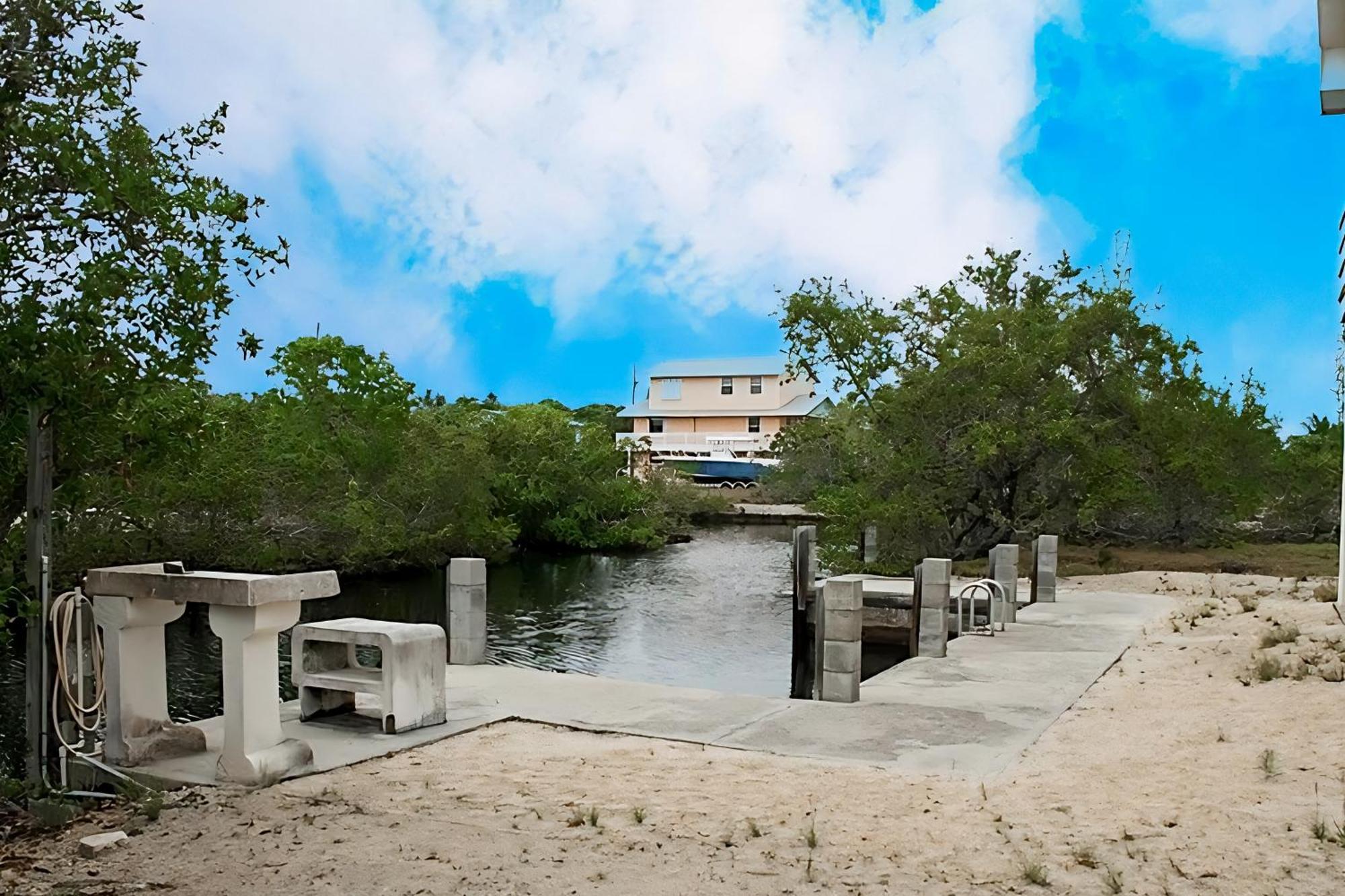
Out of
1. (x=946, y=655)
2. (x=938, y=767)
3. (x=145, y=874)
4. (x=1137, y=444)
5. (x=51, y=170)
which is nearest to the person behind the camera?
(x=145, y=874)

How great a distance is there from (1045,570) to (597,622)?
8.83 meters

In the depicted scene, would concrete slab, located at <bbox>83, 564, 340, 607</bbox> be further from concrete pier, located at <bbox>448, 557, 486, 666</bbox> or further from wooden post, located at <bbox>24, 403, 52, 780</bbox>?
concrete pier, located at <bbox>448, 557, 486, 666</bbox>

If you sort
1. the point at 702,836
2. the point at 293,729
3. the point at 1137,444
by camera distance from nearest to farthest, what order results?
the point at 702,836
the point at 293,729
the point at 1137,444

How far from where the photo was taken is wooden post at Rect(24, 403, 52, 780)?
7.16 meters

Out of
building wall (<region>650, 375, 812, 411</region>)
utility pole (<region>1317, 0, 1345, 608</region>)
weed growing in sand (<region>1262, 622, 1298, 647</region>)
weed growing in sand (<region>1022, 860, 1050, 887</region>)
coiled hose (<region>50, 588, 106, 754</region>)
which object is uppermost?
utility pole (<region>1317, 0, 1345, 608</region>)

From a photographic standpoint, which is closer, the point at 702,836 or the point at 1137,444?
the point at 702,836

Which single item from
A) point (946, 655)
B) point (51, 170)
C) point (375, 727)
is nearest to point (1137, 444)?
point (946, 655)

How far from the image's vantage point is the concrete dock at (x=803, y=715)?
336 inches

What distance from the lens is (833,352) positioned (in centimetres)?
2952

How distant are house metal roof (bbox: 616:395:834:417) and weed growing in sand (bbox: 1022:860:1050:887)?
58549mm

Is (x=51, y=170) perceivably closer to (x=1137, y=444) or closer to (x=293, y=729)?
(x=293, y=729)

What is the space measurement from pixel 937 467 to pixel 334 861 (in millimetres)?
24475

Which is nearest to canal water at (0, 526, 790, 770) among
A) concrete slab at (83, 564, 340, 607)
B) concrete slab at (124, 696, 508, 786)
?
concrete slab at (124, 696, 508, 786)

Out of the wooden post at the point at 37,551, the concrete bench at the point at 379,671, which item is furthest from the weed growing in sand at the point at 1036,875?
the wooden post at the point at 37,551
